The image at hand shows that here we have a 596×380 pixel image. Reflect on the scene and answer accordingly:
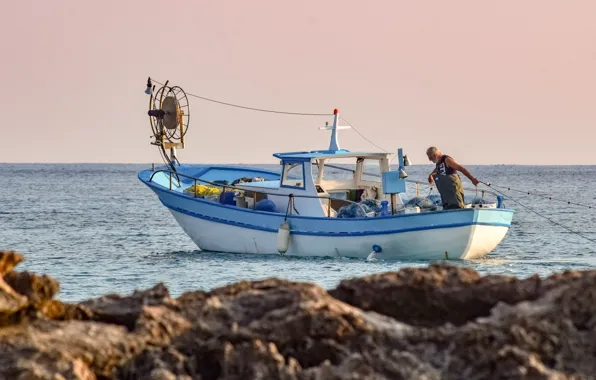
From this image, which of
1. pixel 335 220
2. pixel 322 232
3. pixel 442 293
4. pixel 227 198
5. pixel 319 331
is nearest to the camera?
pixel 319 331

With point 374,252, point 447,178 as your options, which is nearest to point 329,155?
point 374,252

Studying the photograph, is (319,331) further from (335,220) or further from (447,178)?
(335,220)

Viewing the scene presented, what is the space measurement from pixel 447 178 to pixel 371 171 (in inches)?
153

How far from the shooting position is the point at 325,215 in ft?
70.9

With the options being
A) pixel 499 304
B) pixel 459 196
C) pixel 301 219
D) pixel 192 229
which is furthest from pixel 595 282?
pixel 192 229

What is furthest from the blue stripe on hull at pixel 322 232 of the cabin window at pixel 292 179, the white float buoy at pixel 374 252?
the cabin window at pixel 292 179

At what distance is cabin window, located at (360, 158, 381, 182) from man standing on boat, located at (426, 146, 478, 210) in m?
3.22

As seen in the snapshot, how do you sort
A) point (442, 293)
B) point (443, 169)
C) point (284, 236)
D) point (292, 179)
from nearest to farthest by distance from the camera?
1. point (442, 293)
2. point (443, 169)
3. point (284, 236)
4. point (292, 179)

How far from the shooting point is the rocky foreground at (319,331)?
5.79 metres

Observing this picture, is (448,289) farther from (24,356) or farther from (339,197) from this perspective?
(339,197)

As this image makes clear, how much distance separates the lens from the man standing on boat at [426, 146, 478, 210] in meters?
18.7

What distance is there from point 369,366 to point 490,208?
14.4 metres

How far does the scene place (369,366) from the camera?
5.77m

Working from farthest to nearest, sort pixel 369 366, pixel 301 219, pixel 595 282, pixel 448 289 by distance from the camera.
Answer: pixel 301 219 → pixel 448 289 → pixel 595 282 → pixel 369 366
